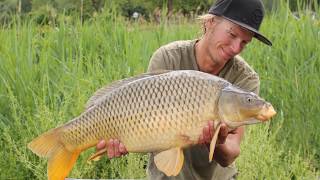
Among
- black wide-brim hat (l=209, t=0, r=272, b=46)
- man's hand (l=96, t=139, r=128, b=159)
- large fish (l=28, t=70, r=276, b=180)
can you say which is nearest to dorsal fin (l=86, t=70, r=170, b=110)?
large fish (l=28, t=70, r=276, b=180)

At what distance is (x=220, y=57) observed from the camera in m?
2.24

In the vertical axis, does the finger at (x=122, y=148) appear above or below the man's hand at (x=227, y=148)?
above

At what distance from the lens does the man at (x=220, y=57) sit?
2.23 metres

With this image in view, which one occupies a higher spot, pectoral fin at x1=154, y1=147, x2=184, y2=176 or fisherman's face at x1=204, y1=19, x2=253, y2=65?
fisherman's face at x1=204, y1=19, x2=253, y2=65

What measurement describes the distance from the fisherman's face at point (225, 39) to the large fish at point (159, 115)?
288 mm

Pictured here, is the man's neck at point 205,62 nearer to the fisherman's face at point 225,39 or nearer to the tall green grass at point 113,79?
the fisherman's face at point 225,39

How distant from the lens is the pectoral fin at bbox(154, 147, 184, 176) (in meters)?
1.93

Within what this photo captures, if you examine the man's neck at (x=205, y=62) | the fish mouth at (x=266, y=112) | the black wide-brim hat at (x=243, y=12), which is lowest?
the man's neck at (x=205, y=62)

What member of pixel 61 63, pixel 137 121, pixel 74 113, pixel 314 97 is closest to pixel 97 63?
pixel 61 63

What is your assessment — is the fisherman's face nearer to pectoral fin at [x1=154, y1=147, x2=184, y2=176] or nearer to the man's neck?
the man's neck

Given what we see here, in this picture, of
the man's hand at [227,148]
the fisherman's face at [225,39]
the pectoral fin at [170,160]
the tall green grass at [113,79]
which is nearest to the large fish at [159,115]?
the pectoral fin at [170,160]

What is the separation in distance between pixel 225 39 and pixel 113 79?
166cm

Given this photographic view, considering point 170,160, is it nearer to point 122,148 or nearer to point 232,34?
point 122,148

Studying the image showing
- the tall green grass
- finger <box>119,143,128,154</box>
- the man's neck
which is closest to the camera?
finger <box>119,143,128,154</box>
